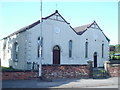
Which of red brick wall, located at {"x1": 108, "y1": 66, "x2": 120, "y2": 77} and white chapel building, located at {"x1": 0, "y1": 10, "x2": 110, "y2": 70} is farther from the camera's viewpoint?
white chapel building, located at {"x1": 0, "y1": 10, "x2": 110, "y2": 70}

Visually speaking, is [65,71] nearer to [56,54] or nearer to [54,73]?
[54,73]

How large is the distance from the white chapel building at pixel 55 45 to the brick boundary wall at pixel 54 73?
149 inches

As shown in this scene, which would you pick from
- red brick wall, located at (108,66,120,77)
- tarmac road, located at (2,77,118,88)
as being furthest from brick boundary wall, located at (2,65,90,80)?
red brick wall, located at (108,66,120,77)

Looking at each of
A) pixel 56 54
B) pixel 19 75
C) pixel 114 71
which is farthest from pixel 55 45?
pixel 19 75

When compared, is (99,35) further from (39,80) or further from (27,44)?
(39,80)

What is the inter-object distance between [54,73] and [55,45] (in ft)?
27.1

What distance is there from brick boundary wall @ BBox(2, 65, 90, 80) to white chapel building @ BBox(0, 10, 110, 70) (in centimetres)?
380

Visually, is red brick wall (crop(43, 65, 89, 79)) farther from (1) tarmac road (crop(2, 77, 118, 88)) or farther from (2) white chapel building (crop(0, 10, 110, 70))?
(2) white chapel building (crop(0, 10, 110, 70))

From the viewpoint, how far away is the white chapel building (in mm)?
22391

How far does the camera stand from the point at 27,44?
2212 cm

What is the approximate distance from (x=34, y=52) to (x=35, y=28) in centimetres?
306

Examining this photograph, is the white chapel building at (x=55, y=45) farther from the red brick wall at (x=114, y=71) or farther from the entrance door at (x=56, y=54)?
the red brick wall at (x=114, y=71)

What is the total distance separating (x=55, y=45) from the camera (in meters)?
24.5

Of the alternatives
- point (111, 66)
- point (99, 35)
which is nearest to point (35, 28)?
point (111, 66)
